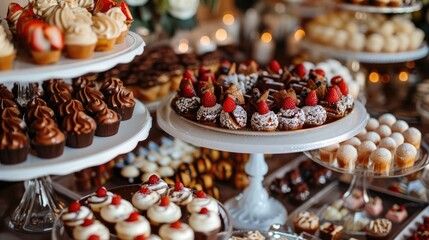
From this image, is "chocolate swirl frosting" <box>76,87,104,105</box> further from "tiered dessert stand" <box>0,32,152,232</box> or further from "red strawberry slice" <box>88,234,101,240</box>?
"red strawberry slice" <box>88,234,101,240</box>

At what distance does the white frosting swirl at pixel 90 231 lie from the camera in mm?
1436

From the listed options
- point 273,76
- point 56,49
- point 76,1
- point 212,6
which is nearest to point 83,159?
point 56,49

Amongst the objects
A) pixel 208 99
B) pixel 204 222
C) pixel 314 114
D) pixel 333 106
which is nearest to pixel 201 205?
pixel 204 222

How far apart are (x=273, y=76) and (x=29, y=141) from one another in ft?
3.46

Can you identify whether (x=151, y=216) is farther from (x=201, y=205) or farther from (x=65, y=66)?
(x=65, y=66)

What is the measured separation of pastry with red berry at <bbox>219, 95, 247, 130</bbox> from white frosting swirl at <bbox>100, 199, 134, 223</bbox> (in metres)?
0.45

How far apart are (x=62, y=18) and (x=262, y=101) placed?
693mm

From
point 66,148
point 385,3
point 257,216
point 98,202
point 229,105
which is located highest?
point 385,3

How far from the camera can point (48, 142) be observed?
1.44 meters

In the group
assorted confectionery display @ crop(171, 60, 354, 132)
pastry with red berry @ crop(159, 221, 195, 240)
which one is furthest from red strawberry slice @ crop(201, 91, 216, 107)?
pastry with red berry @ crop(159, 221, 195, 240)

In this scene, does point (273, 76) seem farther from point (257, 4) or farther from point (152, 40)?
point (257, 4)

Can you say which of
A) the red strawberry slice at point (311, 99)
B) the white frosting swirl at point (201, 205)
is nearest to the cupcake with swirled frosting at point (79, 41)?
the white frosting swirl at point (201, 205)

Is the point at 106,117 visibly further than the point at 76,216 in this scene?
Yes

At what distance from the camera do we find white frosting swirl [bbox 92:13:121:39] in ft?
5.18
